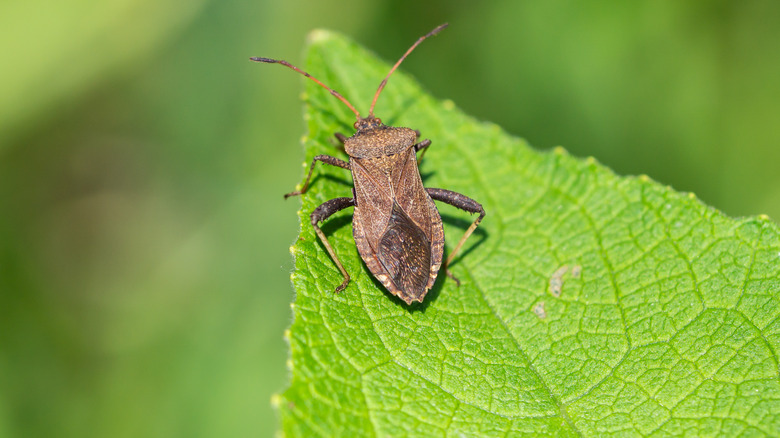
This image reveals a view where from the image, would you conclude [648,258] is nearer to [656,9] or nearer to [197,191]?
[656,9]

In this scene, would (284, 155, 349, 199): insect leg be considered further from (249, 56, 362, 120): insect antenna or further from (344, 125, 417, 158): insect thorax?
(249, 56, 362, 120): insect antenna

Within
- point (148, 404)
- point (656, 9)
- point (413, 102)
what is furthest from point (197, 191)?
point (656, 9)

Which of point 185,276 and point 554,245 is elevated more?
point 185,276

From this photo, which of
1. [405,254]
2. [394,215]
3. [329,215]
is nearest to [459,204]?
[394,215]

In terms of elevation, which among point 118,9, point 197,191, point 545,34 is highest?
point 545,34

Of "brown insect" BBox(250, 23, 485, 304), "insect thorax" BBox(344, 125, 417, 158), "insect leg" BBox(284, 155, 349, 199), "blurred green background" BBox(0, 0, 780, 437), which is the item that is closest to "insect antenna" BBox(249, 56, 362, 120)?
"brown insect" BBox(250, 23, 485, 304)

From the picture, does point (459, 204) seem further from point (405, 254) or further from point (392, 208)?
point (405, 254)
